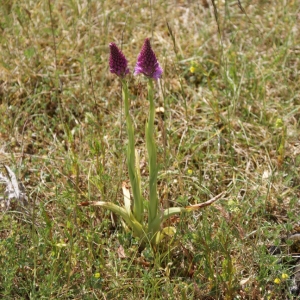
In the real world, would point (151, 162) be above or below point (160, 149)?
above

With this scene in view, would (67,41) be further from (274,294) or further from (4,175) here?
(274,294)

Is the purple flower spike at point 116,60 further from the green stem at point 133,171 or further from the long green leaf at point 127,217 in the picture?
the long green leaf at point 127,217

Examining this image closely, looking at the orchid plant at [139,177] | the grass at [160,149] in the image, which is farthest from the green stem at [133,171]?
the grass at [160,149]

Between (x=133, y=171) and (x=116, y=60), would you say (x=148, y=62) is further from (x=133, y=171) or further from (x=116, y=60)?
(x=133, y=171)

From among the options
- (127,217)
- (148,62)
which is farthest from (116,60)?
(127,217)

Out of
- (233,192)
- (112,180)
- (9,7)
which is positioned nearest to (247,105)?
(233,192)
